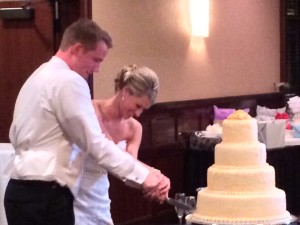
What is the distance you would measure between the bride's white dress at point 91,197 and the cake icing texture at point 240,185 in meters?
0.73

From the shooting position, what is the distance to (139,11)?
19.8 feet

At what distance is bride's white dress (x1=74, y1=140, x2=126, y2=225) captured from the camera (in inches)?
126

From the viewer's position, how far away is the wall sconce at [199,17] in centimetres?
664

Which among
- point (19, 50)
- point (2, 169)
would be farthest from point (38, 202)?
point (19, 50)

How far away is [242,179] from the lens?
8.24ft

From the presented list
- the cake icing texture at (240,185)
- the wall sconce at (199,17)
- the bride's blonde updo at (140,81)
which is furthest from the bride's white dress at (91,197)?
the wall sconce at (199,17)


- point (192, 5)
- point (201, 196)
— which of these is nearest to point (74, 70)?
point (201, 196)

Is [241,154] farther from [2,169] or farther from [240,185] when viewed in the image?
[2,169]

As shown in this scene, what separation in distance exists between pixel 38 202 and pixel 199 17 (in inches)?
158

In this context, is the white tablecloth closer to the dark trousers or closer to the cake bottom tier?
the dark trousers

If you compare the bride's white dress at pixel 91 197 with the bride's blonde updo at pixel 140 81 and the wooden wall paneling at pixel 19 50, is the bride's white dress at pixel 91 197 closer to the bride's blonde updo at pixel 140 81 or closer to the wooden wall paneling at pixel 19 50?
the bride's blonde updo at pixel 140 81

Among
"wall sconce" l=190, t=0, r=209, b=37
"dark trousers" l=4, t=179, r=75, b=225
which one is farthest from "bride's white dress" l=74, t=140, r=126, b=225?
"wall sconce" l=190, t=0, r=209, b=37

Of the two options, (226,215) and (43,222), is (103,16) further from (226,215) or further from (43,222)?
(226,215)

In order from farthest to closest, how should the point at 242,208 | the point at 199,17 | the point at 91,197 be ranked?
the point at 199,17
the point at 91,197
the point at 242,208
